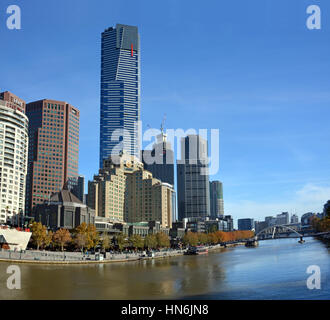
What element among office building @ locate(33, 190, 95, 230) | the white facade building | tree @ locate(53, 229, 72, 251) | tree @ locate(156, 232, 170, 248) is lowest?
tree @ locate(156, 232, 170, 248)

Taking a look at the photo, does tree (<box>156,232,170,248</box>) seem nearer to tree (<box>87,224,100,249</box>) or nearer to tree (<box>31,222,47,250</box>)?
tree (<box>87,224,100,249</box>)

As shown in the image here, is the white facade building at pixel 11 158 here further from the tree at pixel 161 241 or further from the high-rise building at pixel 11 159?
the tree at pixel 161 241

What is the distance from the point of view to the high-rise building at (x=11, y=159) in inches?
5945

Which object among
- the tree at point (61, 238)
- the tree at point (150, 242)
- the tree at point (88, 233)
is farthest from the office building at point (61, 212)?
the tree at point (150, 242)

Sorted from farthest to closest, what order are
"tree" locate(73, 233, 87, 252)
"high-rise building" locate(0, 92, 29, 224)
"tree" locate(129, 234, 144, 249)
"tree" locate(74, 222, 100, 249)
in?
"high-rise building" locate(0, 92, 29, 224)
"tree" locate(129, 234, 144, 249)
"tree" locate(74, 222, 100, 249)
"tree" locate(73, 233, 87, 252)

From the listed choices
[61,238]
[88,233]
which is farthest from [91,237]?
[61,238]

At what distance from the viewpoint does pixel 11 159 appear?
154625 millimetres

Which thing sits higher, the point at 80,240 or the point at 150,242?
the point at 80,240

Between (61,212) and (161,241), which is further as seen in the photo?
(161,241)

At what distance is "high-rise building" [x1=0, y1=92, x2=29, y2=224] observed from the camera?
151000 mm

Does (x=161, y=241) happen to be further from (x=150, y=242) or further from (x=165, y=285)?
(x=165, y=285)

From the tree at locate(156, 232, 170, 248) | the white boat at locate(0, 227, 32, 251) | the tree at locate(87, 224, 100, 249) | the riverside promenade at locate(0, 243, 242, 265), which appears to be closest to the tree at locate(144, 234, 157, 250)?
the tree at locate(156, 232, 170, 248)
